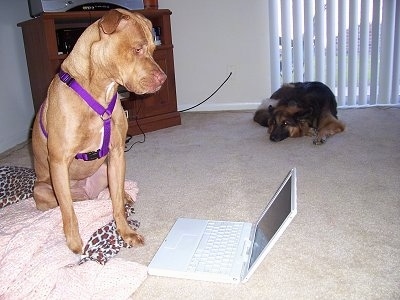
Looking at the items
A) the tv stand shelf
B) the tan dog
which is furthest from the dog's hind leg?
the tv stand shelf

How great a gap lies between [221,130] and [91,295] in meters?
2.44

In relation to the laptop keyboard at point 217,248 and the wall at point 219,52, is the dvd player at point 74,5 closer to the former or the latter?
the wall at point 219,52

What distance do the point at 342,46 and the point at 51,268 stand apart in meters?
3.63

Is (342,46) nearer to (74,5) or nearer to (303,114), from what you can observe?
(303,114)

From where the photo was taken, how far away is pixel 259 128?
11.8 feet

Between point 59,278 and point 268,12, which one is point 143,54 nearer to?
point 59,278

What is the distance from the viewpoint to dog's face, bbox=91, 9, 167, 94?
1353 mm

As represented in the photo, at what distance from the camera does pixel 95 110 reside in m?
1.52

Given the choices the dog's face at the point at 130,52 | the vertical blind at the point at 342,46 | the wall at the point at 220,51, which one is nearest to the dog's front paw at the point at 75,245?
the dog's face at the point at 130,52

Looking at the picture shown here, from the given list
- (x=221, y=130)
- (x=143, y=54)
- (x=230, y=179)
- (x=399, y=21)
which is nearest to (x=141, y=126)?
(x=221, y=130)

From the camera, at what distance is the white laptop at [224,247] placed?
138 cm

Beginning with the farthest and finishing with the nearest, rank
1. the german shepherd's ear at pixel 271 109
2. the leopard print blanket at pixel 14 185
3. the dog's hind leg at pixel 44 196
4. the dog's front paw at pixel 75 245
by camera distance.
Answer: the german shepherd's ear at pixel 271 109 < the leopard print blanket at pixel 14 185 < the dog's hind leg at pixel 44 196 < the dog's front paw at pixel 75 245

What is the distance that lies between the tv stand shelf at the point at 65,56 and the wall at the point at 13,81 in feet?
0.39

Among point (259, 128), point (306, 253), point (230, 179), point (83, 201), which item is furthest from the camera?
point (259, 128)
